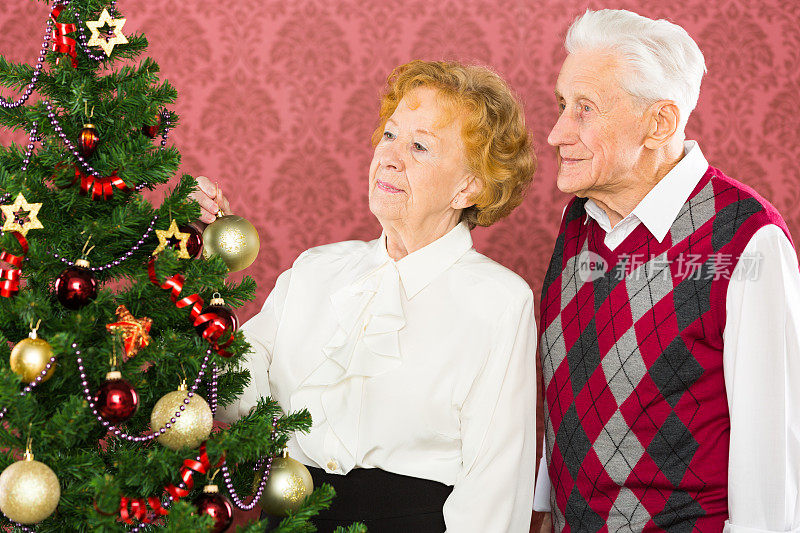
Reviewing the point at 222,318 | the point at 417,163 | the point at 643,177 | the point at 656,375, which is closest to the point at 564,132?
the point at 643,177

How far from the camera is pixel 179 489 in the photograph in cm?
126

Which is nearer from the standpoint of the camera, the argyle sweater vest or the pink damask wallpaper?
the argyle sweater vest

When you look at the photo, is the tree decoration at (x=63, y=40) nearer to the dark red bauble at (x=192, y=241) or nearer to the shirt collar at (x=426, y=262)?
the dark red bauble at (x=192, y=241)

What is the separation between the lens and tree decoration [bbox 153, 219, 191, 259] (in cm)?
131

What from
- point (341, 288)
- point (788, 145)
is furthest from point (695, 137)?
point (341, 288)

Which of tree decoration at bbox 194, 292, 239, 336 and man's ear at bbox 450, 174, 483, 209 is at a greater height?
man's ear at bbox 450, 174, 483, 209

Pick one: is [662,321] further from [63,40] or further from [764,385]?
[63,40]

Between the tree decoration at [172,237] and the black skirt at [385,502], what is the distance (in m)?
0.68

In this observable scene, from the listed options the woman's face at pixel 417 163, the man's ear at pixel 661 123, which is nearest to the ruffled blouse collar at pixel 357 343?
the woman's face at pixel 417 163

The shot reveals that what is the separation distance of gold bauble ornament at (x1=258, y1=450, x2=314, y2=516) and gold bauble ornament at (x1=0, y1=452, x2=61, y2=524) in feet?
1.26

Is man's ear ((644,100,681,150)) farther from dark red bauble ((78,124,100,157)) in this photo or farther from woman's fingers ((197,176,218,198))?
dark red bauble ((78,124,100,157))

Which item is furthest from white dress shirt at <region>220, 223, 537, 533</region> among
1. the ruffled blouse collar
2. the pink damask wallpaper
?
the pink damask wallpaper

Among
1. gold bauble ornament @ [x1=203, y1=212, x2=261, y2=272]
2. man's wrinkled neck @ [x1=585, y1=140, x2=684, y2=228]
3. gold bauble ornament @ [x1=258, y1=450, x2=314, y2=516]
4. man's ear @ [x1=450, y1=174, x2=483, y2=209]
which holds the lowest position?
gold bauble ornament @ [x1=258, y1=450, x2=314, y2=516]

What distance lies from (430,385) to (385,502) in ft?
0.92
